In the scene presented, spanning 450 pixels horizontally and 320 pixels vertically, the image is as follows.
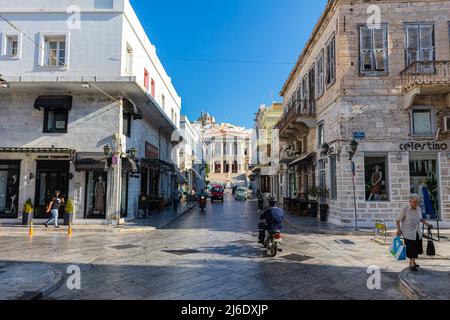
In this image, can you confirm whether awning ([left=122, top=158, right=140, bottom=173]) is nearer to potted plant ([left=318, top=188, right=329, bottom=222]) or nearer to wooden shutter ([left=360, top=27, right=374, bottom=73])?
potted plant ([left=318, top=188, right=329, bottom=222])

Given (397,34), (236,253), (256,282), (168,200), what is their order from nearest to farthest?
(256,282) → (236,253) → (397,34) → (168,200)

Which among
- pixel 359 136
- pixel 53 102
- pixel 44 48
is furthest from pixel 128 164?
pixel 359 136

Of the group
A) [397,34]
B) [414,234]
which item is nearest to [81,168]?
[414,234]

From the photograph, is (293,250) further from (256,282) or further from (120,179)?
(120,179)

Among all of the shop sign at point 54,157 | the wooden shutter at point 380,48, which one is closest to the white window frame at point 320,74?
the wooden shutter at point 380,48

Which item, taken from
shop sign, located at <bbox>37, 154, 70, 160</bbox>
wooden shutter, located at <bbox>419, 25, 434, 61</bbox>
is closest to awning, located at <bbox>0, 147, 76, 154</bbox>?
shop sign, located at <bbox>37, 154, 70, 160</bbox>

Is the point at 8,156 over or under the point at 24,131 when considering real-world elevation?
under

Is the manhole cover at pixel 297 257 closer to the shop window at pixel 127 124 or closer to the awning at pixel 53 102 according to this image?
the shop window at pixel 127 124

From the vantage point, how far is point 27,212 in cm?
1412

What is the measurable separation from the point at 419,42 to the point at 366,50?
2.31 metres

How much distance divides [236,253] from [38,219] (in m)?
11.3

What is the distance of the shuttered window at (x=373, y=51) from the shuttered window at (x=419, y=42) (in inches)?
38.9

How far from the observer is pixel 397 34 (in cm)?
1443
